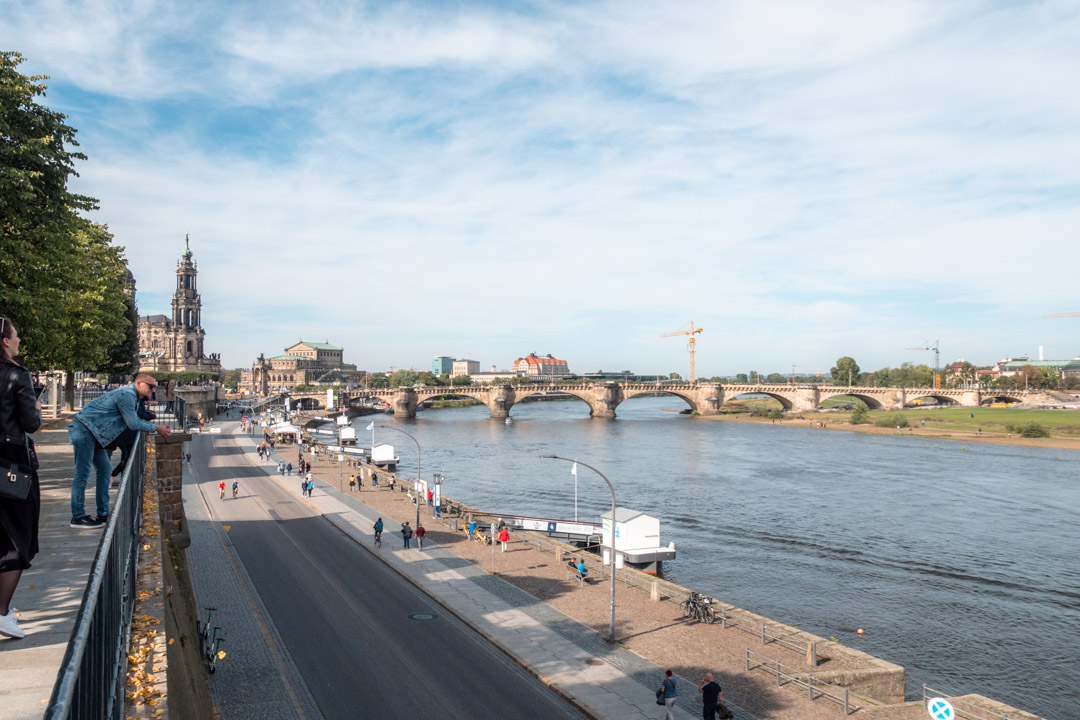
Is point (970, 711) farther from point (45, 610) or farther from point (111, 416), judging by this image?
point (111, 416)

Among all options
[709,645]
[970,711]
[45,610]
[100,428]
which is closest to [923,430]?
[709,645]

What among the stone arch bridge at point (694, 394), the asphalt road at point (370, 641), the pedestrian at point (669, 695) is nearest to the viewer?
the pedestrian at point (669, 695)

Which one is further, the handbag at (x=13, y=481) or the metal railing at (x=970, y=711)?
the metal railing at (x=970, y=711)

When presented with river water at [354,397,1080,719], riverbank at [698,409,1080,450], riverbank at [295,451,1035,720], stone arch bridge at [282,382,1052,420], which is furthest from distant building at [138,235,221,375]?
riverbank at [295,451,1035,720]

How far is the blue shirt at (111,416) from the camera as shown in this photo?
9.36m

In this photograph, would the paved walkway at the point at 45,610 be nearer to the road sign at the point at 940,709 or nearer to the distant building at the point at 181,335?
the road sign at the point at 940,709

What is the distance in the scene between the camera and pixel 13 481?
5668mm

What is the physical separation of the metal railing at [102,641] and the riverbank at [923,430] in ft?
372

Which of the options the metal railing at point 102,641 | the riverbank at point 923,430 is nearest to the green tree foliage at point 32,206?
the metal railing at point 102,641

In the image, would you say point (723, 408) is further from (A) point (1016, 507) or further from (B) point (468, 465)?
(A) point (1016, 507)

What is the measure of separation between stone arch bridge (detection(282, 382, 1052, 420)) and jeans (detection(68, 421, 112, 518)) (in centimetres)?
14739

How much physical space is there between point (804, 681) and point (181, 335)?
198384mm

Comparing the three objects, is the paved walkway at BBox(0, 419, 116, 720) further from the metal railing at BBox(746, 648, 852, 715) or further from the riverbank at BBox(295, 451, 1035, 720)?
the metal railing at BBox(746, 648, 852, 715)

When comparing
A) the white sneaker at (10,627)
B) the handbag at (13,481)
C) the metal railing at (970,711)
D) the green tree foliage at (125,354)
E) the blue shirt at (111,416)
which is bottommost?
the metal railing at (970,711)
